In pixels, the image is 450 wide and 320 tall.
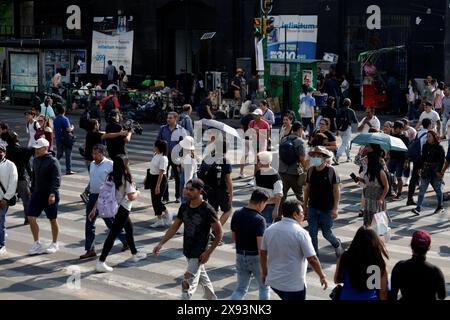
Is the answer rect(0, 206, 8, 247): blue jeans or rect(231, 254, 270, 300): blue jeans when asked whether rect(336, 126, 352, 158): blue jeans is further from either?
rect(231, 254, 270, 300): blue jeans

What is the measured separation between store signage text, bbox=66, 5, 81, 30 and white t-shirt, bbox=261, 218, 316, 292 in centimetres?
4003

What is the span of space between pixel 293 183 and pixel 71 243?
12.2 feet

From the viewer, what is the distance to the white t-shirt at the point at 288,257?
A: 903cm

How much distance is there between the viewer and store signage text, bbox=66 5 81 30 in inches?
1871

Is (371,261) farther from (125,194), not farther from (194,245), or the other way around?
(125,194)

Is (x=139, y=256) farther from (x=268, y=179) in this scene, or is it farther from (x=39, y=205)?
(x=268, y=179)

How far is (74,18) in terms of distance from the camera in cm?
4784

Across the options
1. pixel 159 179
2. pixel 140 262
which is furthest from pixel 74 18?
pixel 140 262

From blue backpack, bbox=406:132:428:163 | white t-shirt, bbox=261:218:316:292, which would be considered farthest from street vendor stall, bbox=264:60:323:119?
white t-shirt, bbox=261:218:316:292

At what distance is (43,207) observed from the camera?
13.7 m

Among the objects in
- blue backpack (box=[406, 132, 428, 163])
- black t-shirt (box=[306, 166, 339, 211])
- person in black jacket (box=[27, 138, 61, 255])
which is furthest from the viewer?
blue backpack (box=[406, 132, 428, 163])

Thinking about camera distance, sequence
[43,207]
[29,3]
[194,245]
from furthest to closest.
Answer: [29,3]
[43,207]
[194,245]

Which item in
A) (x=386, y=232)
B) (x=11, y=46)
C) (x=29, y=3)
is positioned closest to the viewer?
(x=386, y=232)

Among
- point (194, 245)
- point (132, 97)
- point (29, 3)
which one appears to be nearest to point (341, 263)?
point (194, 245)
